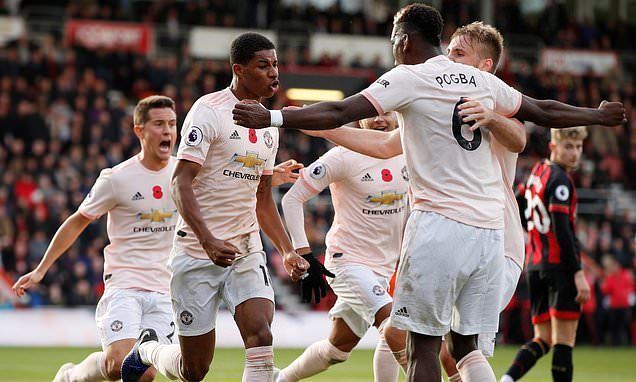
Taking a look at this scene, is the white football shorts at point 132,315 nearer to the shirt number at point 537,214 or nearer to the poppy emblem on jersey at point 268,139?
the poppy emblem on jersey at point 268,139

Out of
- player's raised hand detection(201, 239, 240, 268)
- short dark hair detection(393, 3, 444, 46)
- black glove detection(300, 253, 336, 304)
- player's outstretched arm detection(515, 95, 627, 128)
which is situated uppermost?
short dark hair detection(393, 3, 444, 46)

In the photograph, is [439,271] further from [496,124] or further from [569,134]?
[569,134]

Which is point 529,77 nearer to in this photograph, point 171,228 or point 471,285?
point 171,228

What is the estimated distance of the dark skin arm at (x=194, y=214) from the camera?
698 centimetres

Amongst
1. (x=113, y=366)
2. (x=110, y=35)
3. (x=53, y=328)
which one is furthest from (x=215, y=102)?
(x=110, y=35)

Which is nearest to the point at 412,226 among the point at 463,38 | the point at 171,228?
the point at 463,38

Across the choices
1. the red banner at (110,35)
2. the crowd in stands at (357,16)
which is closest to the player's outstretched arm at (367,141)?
the red banner at (110,35)

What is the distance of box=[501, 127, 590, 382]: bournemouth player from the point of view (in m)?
10.3

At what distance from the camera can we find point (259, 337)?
292 inches

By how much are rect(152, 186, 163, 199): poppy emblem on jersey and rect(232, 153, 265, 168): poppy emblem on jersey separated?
163 centimetres

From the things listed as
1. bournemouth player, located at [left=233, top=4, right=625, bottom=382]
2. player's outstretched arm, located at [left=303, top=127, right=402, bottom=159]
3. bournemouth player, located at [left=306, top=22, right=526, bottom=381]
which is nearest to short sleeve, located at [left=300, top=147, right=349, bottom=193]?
player's outstretched arm, located at [left=303, top=127, right=402, bottom=159]

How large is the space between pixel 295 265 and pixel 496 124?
5.85 feet

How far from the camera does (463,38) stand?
757cm

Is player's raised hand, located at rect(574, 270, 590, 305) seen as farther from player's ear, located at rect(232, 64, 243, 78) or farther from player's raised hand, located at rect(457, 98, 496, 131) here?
player's ear, located at rect(232, 64, 243, 78)
